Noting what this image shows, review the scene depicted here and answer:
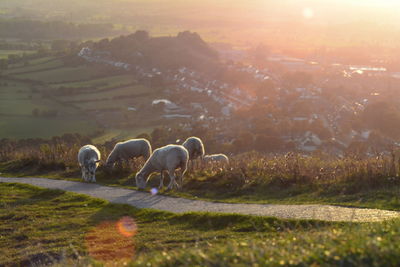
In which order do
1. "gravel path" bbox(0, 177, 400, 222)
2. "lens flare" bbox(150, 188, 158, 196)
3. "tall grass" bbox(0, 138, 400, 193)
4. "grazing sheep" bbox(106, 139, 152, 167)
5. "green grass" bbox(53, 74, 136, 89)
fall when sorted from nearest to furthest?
"gravel path" bbox(0, 177, 400, 222)
"tall grass" bbox(0, 138, 400, 193)
"lens flare" bbox(150, 188, 158, 196)
"grazing sheep" bbox(106, 139, 152, 167)
"green grass" bbox(53, 74, 136, 89)

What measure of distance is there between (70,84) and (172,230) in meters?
101

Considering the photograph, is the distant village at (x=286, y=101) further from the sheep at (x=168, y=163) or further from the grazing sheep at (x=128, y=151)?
the sheep at (x=168, y=163)

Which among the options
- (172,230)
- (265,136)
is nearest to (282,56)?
(265,136)

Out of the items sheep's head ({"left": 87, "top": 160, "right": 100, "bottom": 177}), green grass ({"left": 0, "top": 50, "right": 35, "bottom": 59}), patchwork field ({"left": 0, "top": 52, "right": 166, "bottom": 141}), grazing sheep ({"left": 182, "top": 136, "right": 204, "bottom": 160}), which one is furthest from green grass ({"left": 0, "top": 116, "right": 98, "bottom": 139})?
green grass ({"left": 0, "top": 50, "right": 35, "bottom": 59})

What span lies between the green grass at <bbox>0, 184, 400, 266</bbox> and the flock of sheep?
10.9 ft

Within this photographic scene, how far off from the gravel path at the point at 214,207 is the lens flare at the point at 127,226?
5.00 feet

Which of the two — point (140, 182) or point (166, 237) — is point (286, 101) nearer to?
point (140, 182)

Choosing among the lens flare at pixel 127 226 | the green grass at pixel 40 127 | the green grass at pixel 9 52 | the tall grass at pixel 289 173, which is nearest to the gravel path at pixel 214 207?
the lens flare at pixel 127 226

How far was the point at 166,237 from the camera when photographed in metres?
15.1

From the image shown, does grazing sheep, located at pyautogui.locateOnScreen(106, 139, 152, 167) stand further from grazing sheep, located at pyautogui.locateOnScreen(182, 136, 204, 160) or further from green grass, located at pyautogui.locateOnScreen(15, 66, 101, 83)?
green grass, located at pyautogui.locateOnScreen(15, 66, 101, 83)

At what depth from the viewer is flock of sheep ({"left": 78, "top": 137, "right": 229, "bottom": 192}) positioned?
23.0m

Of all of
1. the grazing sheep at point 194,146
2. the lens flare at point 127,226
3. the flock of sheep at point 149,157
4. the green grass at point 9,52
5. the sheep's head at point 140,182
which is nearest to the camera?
the lens flare at point 127,226

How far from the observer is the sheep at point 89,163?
28000mm

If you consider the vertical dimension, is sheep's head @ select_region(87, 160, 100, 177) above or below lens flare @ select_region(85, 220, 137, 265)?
below
